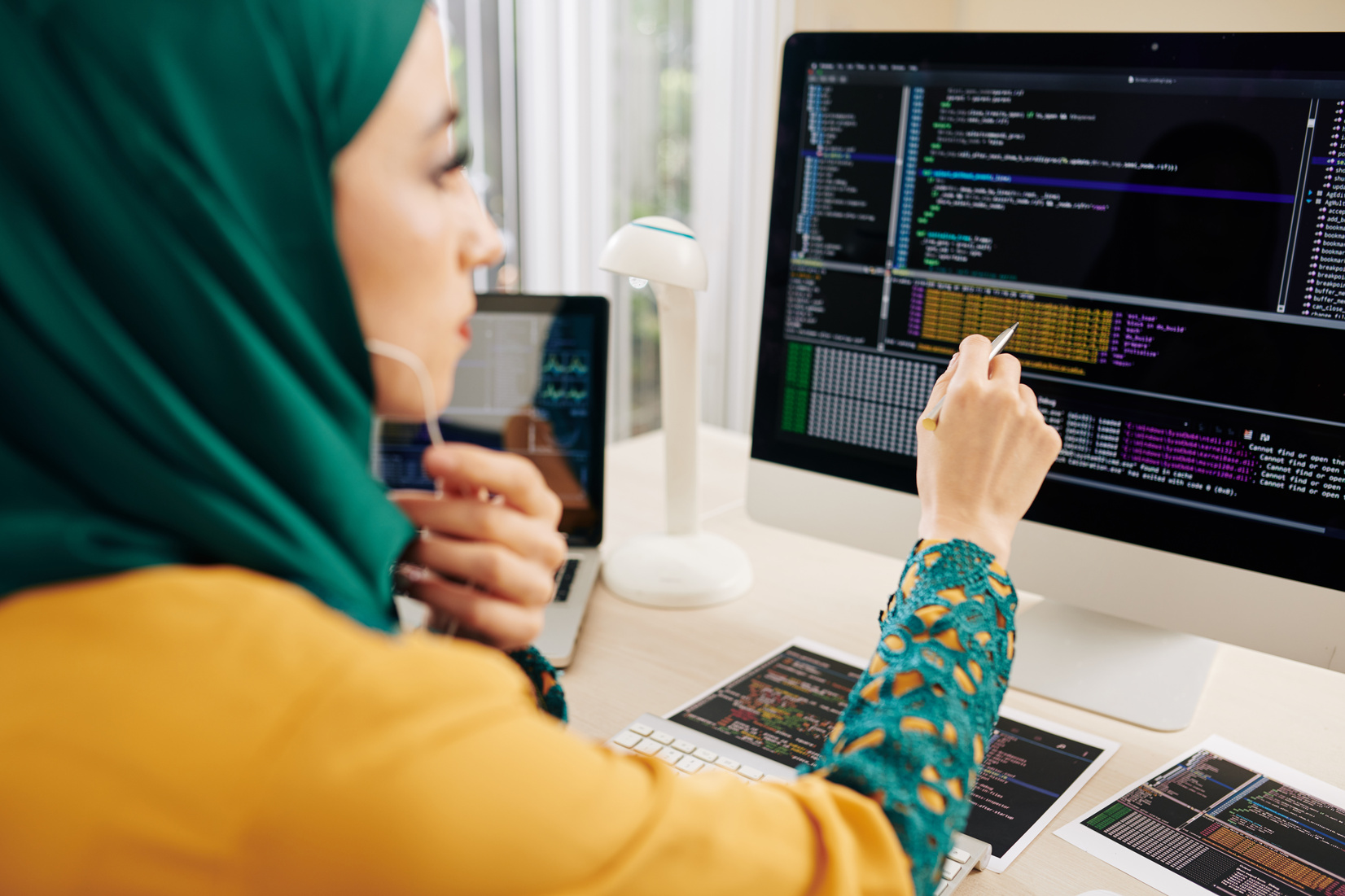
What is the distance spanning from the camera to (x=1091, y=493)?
876 millimetres

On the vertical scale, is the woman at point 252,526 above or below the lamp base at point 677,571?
above

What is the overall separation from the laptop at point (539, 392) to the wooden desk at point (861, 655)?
153mm

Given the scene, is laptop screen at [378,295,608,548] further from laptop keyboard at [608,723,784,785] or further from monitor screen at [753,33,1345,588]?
laptop keyboard at [608,723,784,785]

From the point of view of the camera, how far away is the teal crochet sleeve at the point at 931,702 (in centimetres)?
50

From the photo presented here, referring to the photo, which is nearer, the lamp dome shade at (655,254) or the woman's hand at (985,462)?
the woman's hand at (985,462)

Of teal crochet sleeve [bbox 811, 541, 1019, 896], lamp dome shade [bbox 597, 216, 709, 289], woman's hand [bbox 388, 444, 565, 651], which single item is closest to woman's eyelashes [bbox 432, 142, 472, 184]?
woman's hand [bbox 388, 444, 565, 651]

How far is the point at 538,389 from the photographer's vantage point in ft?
3.64

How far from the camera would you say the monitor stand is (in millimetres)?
861

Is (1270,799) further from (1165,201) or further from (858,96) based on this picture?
(858,96)

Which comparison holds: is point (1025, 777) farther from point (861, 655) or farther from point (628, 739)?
point (628, 739)

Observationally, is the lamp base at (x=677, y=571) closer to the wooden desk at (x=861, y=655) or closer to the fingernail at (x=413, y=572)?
the wooden desk at (x=861, y=655)

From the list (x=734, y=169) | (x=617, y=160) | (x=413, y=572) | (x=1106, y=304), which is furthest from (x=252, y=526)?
(x=734, y=169)

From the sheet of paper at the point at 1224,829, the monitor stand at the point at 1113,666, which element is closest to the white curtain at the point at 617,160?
the monitor stand at the point at 1113,666

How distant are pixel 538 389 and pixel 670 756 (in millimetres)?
491
